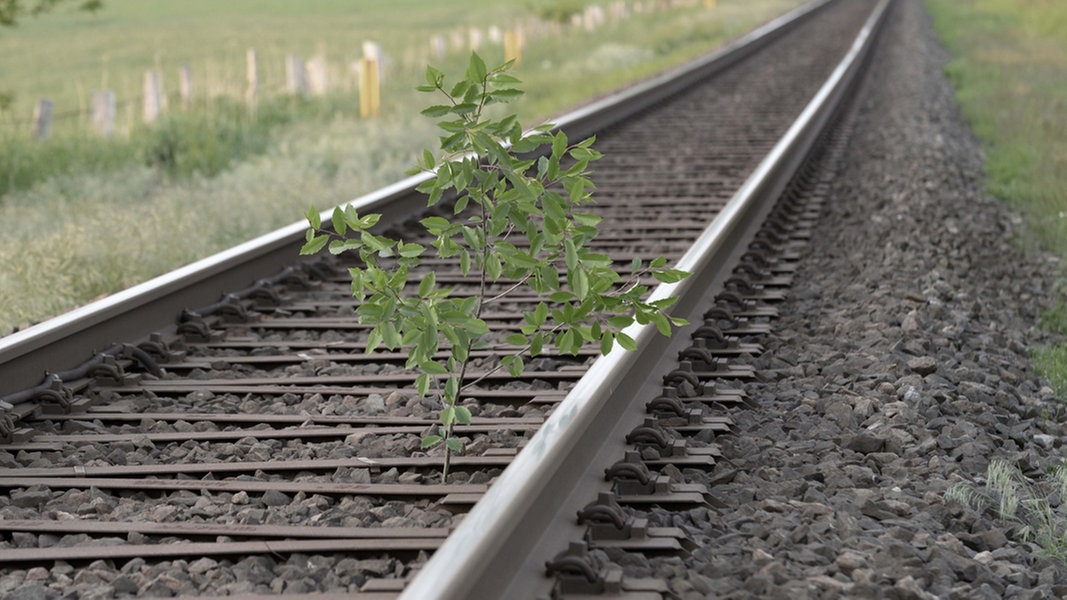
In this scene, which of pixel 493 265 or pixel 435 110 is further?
pixel 493 265

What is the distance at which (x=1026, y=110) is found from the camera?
14.4m

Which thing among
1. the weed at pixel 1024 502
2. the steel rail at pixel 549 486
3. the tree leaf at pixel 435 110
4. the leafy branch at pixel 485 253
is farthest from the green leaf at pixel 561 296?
the weed at pixel 1024 502

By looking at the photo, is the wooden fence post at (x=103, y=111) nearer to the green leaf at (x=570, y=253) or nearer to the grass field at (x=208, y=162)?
the grass field at (x=208, y=162)

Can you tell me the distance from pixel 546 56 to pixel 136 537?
21.6 metres

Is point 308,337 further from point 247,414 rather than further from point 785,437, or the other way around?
point 785,437

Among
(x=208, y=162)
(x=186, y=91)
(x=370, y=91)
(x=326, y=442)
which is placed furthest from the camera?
(x=186, y=91)

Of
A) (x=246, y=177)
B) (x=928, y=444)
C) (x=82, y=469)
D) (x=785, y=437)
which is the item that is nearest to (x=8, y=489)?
(x=82, y=469)

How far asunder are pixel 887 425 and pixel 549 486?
4.75 ft

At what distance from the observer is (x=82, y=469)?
395 centimetres

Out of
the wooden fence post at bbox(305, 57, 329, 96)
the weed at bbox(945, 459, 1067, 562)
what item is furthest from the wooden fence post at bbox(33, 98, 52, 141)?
the weed at bbox(945, 459, 1067, 562)

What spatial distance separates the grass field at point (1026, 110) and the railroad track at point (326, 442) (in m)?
1.80

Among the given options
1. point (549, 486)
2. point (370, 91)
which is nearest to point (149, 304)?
point (549, 486)

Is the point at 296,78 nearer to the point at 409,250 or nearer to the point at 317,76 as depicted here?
the point at 317,76

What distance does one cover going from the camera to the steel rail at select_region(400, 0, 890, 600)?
2.65 meters
